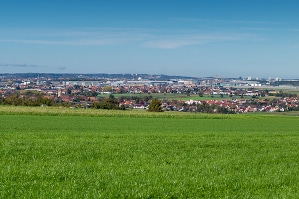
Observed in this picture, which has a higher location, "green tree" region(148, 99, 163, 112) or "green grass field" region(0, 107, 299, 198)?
"green grass field" region(0, 107, 299, 198)

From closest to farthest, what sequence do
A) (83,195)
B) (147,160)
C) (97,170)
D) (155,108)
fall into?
(83,195)
(97,170)
(147,160)
(155,108)

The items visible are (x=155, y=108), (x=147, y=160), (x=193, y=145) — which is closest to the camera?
(x=147, y=160)

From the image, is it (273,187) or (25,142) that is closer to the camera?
(273,187)

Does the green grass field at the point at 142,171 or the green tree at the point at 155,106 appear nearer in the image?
the green grass field at the point at 142,171

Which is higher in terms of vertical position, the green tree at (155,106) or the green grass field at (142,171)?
the green grass field at (142,171)

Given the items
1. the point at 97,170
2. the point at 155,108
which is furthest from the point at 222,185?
the point at 155,108

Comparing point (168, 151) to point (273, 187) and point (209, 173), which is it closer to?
point (209, 173)

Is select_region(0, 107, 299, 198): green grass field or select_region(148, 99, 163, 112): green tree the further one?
select_region(148, 99, 163, 112): green tree

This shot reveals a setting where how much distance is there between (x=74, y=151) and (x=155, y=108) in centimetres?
5826

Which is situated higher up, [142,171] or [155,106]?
[142,171]

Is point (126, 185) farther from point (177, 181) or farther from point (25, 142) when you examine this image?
point (25, 142)

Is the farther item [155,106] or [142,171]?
[155,106]

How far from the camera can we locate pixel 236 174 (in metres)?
13.2

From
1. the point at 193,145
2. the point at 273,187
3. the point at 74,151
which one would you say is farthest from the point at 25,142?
the point at 273,187
